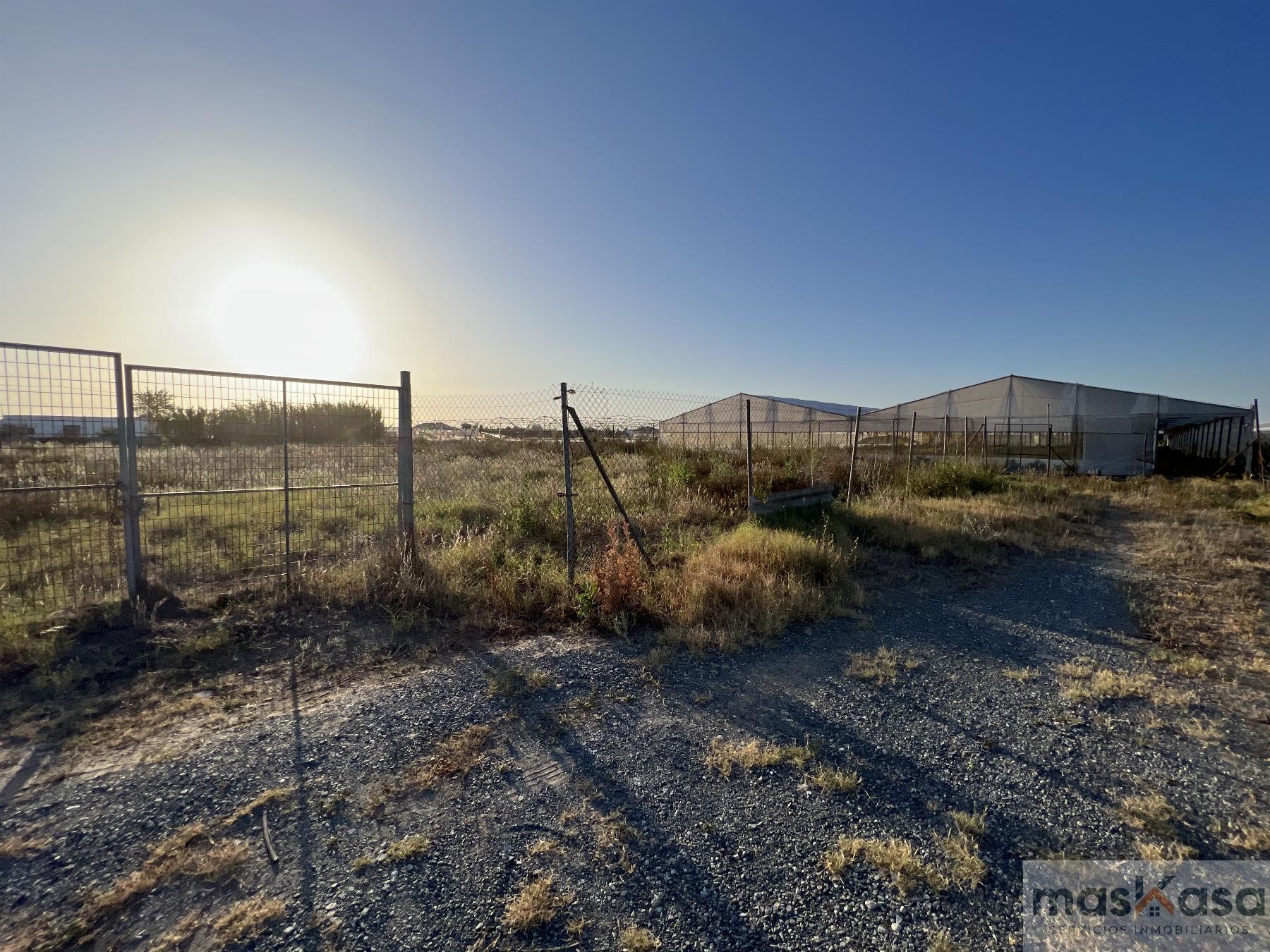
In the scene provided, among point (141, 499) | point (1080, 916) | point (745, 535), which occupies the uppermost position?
point (141, 499)

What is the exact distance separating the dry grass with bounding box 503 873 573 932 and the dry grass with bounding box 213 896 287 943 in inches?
33.6

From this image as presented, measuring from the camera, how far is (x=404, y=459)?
580 centimetres

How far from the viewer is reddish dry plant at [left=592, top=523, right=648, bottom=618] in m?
5.02

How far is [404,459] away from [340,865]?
13.7 feet

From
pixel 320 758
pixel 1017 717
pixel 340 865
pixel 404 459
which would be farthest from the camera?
pixel 404 459

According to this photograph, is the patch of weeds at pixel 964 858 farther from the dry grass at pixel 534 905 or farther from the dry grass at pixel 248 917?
the dry grass at pixel 248 917

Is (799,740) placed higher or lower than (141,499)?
lower

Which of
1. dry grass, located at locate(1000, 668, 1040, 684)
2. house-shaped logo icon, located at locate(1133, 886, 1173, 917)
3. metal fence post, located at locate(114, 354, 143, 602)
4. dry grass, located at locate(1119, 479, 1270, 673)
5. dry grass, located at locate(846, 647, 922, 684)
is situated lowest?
house-shaped logo icon, located at locate(1133, 886, 1173, 917)

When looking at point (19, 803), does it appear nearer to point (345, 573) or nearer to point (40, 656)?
point (40, 656)

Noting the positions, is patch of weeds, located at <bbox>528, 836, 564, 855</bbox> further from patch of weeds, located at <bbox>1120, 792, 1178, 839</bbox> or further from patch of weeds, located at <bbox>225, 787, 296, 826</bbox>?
patch of weeds, located at <bbox>1120, 792, 1178, 839</bbox>

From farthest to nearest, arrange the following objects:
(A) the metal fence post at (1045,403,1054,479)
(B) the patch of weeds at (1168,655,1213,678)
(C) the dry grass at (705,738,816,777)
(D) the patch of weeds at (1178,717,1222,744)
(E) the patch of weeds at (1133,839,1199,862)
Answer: (A) the metal fence post at (1045,403,1054,479) < (B) the patch of weeds at (1168,655,1213,678) < (D) the patch of weeds at (1178,717,1222,744) < (C) the dry grass at (705,738,816,777) < (E) the patch of weeds at (1133,839,1199,862)

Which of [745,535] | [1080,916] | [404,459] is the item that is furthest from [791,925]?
[404,459]

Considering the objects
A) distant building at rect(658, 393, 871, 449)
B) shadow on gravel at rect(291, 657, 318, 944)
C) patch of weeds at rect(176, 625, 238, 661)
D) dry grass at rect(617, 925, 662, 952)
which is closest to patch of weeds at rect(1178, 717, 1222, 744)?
dry grass at rect(617, 925, 662, 952)

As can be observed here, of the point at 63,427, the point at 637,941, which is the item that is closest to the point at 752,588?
the point at 637,941
